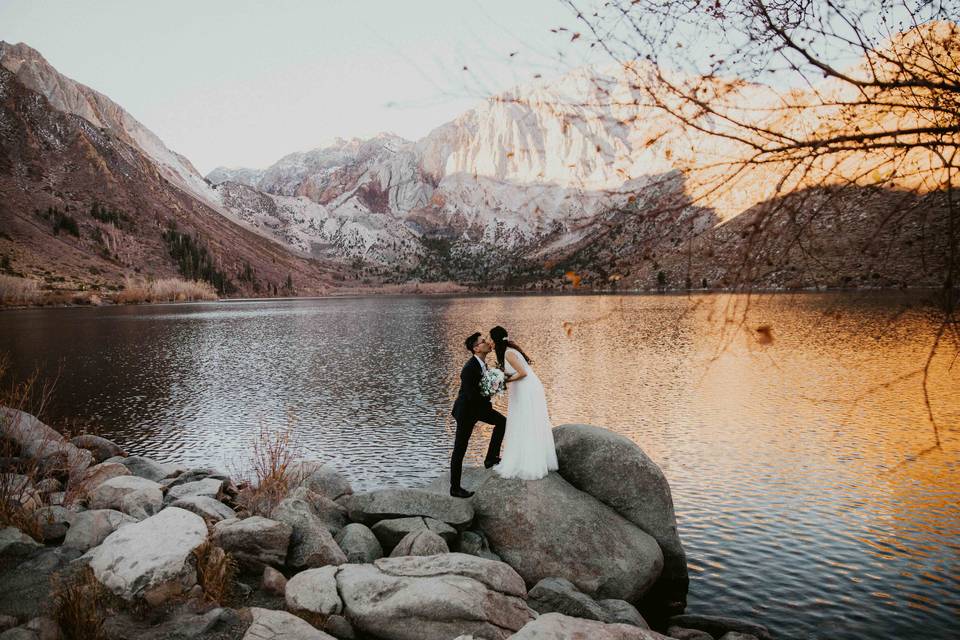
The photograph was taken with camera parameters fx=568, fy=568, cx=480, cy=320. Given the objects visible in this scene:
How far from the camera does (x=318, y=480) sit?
15.5 m

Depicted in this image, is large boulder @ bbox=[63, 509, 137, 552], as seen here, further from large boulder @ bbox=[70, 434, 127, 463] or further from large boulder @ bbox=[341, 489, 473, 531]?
large boulder @ bbox=[70, 434, 127, 463]

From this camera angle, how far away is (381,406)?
31.8m

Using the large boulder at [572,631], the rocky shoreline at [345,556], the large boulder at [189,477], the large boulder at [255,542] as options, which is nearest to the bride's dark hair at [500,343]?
the rocky shoreline at [345,556]

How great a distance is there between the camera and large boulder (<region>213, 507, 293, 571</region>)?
400 inches

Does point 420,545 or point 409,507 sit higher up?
point 409,507

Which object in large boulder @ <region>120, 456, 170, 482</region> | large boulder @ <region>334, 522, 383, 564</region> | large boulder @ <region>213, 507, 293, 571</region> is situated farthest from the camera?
large boulder @ <region>120, 456, 170, 482</region>

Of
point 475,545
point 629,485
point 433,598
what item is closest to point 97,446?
point 475,545

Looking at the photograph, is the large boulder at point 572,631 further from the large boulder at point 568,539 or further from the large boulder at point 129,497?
the large boulder at point 129,497

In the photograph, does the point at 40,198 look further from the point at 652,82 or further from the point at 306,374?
the point at 652,82

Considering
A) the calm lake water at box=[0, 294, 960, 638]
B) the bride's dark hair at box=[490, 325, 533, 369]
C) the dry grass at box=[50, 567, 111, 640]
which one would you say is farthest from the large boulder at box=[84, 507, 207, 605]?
the calm lake water at box=[0, 294, 960, 638]

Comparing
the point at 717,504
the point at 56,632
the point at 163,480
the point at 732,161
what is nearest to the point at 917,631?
the point at 717,504

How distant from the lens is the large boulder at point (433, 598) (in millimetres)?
8477

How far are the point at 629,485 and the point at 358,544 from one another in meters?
6.21

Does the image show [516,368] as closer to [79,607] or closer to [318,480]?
[318,480]
